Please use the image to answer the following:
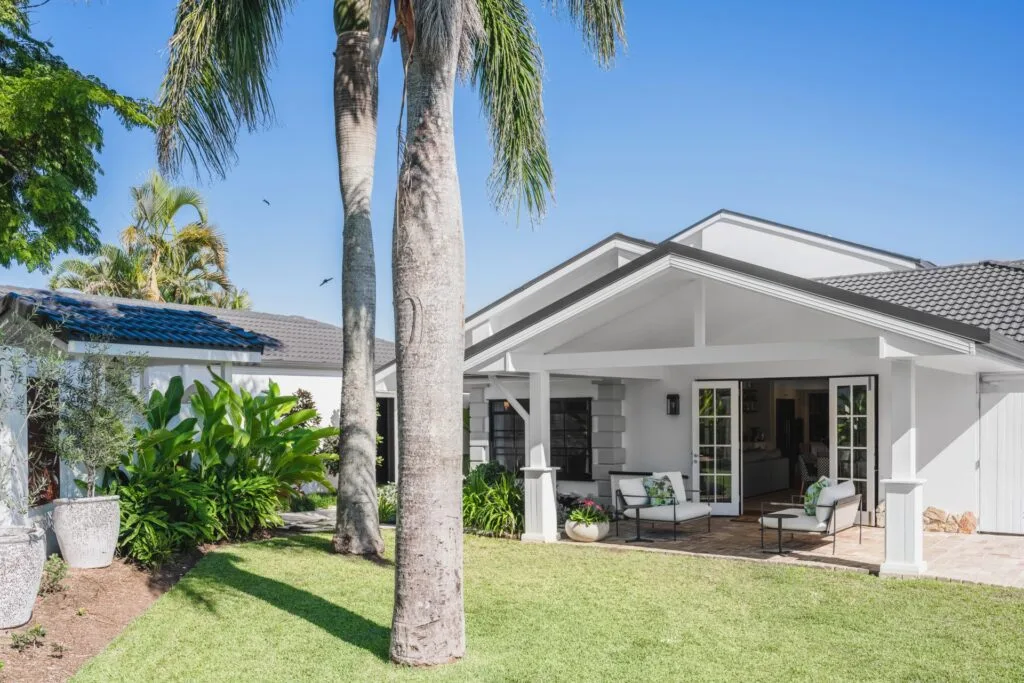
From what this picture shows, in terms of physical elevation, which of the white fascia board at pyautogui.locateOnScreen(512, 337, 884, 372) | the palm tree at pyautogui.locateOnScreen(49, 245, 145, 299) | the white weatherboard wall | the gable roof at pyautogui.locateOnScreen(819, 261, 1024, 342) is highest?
the palm tree at pyautogui.locateOnScreen(49, 245, 145, 299)

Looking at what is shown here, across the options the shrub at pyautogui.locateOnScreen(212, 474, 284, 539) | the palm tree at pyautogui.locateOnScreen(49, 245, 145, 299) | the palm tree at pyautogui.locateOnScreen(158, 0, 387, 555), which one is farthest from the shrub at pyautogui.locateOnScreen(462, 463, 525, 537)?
the palm tree at pyautogui.locateOnScreen(49, 245, 145, 299)

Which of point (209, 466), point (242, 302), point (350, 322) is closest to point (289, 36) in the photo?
point (350, 322)

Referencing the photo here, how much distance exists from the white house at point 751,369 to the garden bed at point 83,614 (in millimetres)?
5199

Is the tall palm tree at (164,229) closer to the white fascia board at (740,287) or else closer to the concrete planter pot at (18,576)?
the white fascia board at (740,287)

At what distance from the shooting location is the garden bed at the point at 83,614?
23.5 feet

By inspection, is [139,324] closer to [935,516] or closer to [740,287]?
[740,287]

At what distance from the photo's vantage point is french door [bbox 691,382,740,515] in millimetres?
15172

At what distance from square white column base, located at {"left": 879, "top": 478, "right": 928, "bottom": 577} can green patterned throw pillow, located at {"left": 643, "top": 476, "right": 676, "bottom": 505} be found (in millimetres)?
3561

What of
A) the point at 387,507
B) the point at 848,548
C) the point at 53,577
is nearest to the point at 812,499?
the point at 848,548

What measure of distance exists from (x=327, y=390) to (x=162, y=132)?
1015 centimetres

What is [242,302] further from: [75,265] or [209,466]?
[209,466]

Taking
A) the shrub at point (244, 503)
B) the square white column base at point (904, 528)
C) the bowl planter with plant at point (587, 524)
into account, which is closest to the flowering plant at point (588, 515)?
the bowl planter with plant at point (587, 524)

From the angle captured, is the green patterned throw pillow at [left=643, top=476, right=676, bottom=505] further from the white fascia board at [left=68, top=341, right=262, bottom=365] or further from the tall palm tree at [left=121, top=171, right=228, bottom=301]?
the tall palm tree at [left=121, top=171, right=228, bottom=301]

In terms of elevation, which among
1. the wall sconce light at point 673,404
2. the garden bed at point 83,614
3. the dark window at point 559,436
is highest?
the wall sconce light at point 673,404
